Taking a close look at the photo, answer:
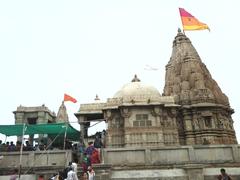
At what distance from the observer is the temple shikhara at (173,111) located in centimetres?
2425

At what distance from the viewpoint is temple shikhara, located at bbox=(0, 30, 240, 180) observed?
14.8m

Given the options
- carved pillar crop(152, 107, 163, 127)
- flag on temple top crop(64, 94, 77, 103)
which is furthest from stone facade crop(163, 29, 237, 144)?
flag on temple top crop(64, 94, 77, 103)

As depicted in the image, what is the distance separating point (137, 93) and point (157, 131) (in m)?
3.96

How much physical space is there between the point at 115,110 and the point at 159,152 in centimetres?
1030

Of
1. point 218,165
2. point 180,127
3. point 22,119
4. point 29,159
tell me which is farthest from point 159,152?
point 22,119

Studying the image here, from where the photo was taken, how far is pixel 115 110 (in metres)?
25.3

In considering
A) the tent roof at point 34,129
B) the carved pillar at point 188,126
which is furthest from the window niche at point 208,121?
the tent roof at point 34,129

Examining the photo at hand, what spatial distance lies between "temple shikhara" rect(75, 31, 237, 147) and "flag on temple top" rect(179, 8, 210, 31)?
6694 mm

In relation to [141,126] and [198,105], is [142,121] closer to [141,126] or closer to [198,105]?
[141,126]

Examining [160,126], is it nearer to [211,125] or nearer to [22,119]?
[211,125]

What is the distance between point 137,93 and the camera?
84.5 feet

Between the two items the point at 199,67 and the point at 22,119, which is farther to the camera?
the point at 199,67

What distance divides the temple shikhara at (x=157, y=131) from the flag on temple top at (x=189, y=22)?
22.0 feet

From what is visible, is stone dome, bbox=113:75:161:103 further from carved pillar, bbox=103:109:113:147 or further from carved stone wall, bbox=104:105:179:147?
carved pillar, bbox=103:109:113:147
